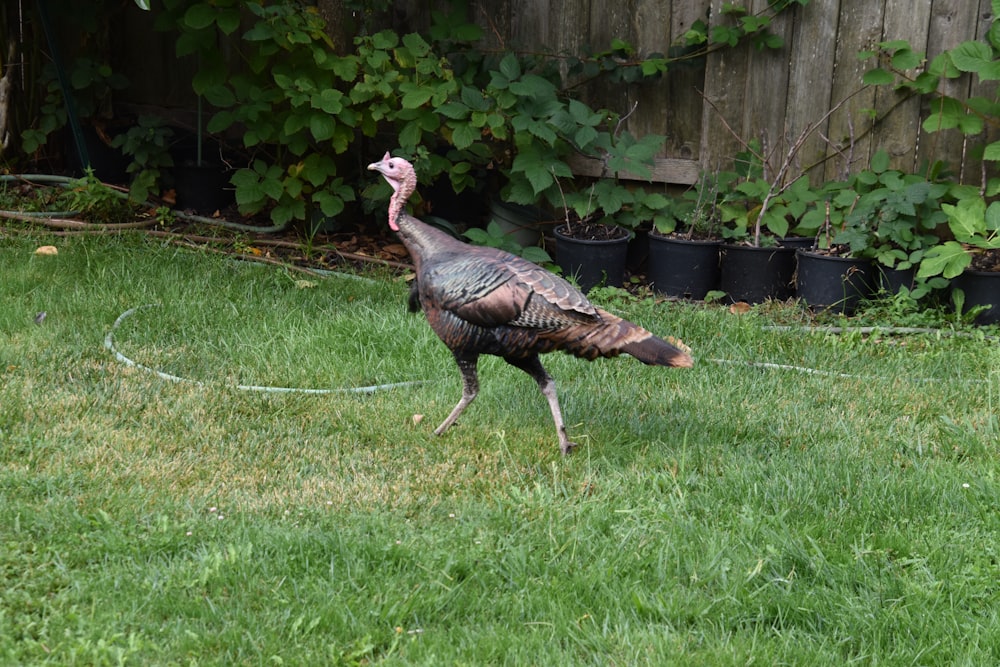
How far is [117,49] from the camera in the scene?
27.0ft

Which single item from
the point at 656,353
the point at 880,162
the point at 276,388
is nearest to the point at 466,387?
the point at 656,353

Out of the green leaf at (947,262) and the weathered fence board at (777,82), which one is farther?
the weathered fence board at (777,82)

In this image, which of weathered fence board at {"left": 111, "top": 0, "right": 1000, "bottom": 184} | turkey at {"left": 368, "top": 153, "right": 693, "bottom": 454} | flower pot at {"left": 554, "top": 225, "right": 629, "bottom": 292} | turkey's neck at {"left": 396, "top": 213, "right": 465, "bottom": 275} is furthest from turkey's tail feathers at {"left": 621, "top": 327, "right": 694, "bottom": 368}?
weathered fence board at {"left": 111, "top": 0, "right": 1000, "bottom": 184}

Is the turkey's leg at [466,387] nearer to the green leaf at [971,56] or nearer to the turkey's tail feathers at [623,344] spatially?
the turkey's tail feathers at [623,344]

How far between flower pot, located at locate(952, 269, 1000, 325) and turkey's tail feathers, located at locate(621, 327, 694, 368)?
2.65 meters

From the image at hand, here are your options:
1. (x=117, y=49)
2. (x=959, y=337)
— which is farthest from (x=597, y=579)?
(x=117, y=49)

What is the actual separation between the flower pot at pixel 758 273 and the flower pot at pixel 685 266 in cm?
10

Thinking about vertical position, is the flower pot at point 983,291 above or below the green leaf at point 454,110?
below

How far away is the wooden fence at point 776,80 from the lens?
244 inches

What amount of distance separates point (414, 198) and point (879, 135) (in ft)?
9.15

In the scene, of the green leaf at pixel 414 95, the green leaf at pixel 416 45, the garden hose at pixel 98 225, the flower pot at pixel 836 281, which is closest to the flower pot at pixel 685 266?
the flower pot at pixel 836 281

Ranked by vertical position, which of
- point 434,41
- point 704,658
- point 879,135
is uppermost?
point 434,41

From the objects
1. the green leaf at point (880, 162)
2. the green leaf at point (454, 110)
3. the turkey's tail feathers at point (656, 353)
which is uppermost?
the green leaf at point (454, 110)

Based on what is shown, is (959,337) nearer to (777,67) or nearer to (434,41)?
(777,67)
